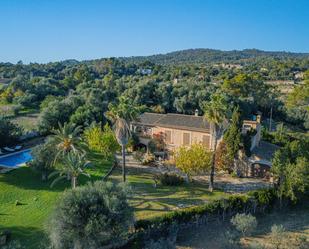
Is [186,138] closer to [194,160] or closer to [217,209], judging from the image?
[194,160]

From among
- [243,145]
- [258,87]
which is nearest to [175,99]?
[258,87]

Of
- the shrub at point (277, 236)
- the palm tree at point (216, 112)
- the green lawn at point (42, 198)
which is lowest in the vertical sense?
the shrub at point (277, 236)

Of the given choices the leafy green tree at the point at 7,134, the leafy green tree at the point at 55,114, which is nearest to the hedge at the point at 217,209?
the leafy green tree at the point at 7,134

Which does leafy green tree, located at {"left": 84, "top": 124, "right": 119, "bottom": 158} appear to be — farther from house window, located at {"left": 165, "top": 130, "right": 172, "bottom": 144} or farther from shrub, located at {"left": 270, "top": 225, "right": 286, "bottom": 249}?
shrub, located at {"left": 270, "top": 225, "right": 286, "bottom": 249}

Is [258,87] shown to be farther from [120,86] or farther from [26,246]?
[26,246]

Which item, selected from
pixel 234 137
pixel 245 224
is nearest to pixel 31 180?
pixel 245 224

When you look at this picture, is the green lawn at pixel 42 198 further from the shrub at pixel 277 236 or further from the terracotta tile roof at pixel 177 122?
the terracotta tile roof at pixel 177 122
